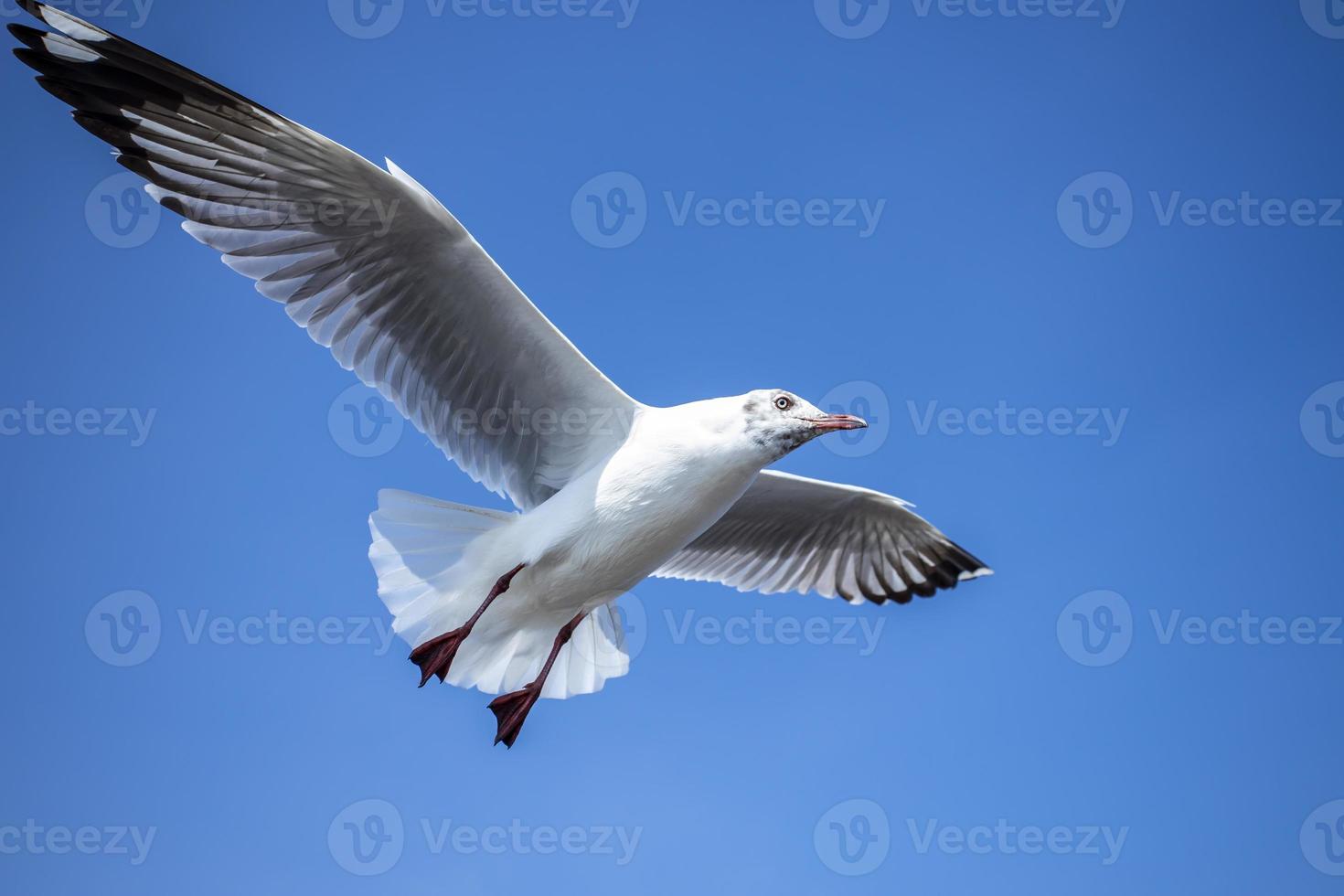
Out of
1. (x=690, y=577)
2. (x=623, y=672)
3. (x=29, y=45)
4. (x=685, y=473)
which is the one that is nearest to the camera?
(x=29, y=45)

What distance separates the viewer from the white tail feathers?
4.70 m

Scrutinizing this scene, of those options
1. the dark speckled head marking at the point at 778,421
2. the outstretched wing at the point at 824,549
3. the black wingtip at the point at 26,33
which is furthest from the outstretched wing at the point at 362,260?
the outstretched wing at the point at 824,549

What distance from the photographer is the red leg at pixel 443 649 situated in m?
4.57

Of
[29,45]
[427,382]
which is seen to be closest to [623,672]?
[427,382]

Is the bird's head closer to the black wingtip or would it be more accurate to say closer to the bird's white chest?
the bird's white chest

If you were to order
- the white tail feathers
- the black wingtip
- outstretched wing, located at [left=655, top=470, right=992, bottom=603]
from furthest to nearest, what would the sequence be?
outstretched wing, located at [left=655, top=470, right=992, bottom=603]
the white tail feathers
the black wingtip

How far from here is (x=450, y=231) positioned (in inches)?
172

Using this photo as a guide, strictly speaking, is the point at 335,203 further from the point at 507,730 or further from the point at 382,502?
the point at 507,730

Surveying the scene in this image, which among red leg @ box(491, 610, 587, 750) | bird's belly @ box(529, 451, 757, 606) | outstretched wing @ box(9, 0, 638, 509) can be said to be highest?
outstretched wing @ box(9, 0, 638, 509)

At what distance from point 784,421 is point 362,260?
1609 millimetres

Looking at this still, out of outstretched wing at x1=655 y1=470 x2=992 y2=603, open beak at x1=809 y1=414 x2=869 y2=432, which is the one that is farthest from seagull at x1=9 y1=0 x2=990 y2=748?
outstretched wing at x1=655 y1=470 x2=992 y2=603

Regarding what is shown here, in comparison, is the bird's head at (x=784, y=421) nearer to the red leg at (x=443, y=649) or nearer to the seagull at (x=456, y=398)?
the seagull at (x=456, y=398)

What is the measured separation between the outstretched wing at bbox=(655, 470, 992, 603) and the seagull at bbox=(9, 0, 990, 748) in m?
0.95

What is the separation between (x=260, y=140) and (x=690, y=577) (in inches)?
111
